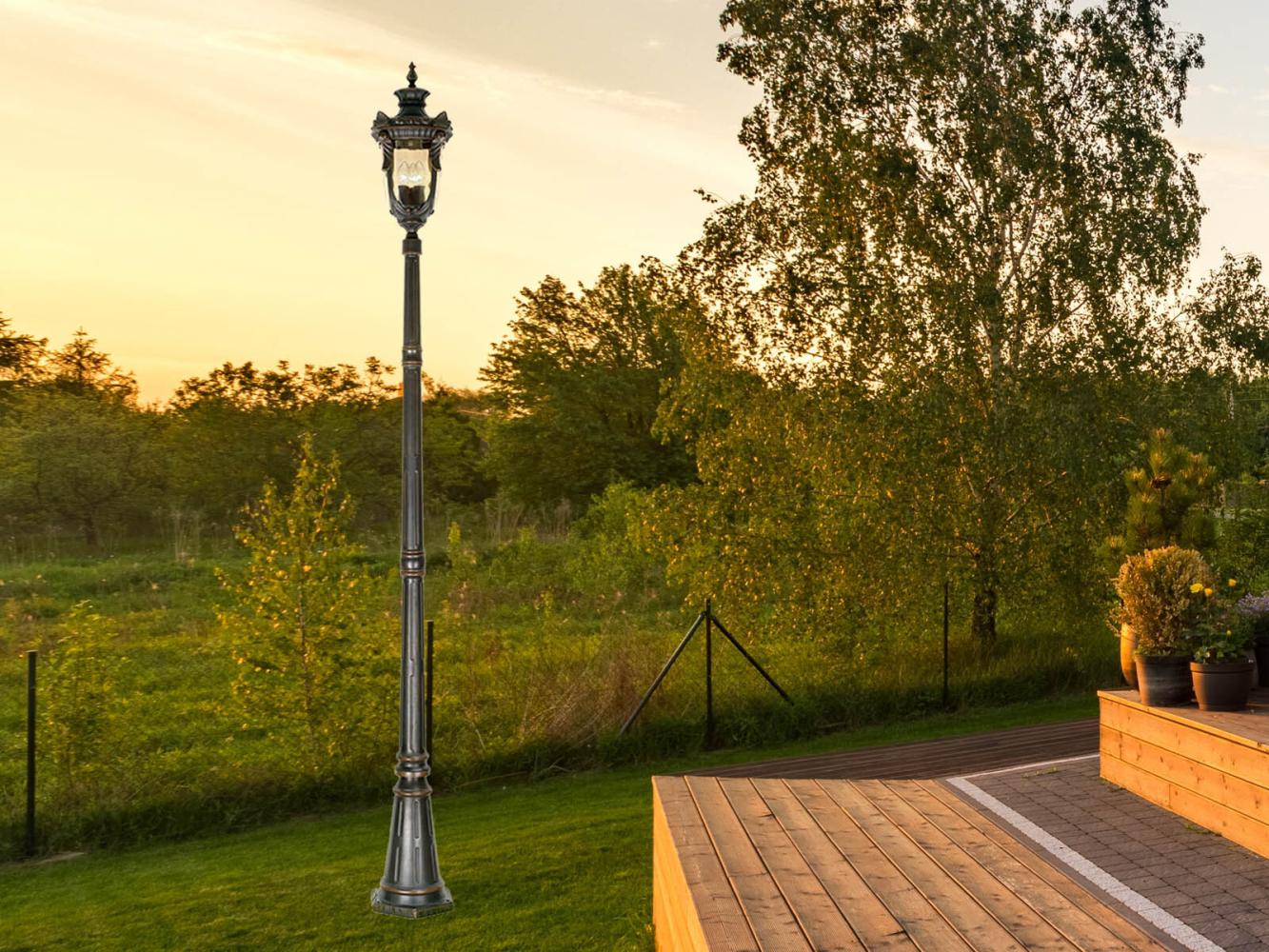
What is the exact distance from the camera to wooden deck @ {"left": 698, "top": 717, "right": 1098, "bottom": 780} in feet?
30.7

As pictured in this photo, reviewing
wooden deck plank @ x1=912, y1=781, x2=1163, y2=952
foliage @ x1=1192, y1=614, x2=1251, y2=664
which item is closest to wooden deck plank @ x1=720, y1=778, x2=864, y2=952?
wooden deck plank @ x1=912, y1=781, x2=1163, y2=952

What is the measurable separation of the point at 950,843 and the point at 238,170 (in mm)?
10179

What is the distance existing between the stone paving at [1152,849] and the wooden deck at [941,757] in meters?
2.38

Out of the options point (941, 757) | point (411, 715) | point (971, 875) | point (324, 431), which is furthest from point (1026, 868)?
point (324, 431)

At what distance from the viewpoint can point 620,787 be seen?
31.9 ft

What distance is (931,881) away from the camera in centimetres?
471

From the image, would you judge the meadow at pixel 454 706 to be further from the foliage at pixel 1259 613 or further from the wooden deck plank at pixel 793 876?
the foliage at pixel 1259 613

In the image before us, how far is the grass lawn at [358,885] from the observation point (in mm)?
6297

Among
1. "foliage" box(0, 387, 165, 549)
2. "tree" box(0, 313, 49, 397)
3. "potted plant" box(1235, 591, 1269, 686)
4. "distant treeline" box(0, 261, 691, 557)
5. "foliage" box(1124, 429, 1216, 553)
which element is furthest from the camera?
"tree" box(0, 313, 49, 397)

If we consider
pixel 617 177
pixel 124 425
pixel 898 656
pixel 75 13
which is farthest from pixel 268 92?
pixel 124 425

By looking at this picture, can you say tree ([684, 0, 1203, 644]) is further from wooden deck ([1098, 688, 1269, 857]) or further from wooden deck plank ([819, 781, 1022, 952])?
wooden deck plank ([819, 781, 1022, 952])

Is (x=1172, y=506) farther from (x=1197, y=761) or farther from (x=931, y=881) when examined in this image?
(x=931, y=881)

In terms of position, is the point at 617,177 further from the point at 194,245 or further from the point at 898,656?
the point at 898,656

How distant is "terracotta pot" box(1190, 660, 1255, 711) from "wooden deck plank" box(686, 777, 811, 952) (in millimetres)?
2614
